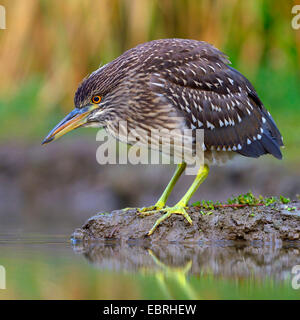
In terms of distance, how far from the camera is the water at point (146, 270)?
16.7ft

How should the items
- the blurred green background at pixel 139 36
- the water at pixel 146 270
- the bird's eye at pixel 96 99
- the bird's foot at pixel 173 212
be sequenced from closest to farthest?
the water at pixel 146 270, the bird's foot at pixel 173 212, the bird's eye at pixel 96 99, the blurred green background at pixel 139 36

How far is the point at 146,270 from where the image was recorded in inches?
239

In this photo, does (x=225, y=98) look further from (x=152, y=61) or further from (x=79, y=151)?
(x=79, y=151)

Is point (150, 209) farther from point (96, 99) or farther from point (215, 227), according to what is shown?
point (96, 99)

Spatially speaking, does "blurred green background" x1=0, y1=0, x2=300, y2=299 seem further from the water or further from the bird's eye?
the water

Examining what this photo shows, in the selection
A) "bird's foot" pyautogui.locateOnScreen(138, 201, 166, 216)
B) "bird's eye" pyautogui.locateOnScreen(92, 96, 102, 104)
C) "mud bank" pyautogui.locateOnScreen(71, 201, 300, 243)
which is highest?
"bird's eye" pyautogui.locateOnScreen(92, 96, 102, 104)

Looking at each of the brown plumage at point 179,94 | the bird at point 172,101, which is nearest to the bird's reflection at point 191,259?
the bird at point 172,101

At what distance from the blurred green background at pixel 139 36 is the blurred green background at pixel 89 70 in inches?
0.8

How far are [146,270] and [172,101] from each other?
7.24 ft

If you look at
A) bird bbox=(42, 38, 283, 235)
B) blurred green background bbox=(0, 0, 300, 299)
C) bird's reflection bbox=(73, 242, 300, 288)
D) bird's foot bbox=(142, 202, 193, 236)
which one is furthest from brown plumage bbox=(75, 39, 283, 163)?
blurred green background bbox=(0, 0, 300, 299)

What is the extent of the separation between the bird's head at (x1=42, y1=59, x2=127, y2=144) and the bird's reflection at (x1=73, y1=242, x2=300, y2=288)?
4.13ft

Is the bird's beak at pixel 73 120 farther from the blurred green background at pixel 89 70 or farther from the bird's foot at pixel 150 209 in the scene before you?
the blurred green background at pixel 89 70

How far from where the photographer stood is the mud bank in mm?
7633

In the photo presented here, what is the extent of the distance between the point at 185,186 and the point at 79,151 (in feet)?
7.68
